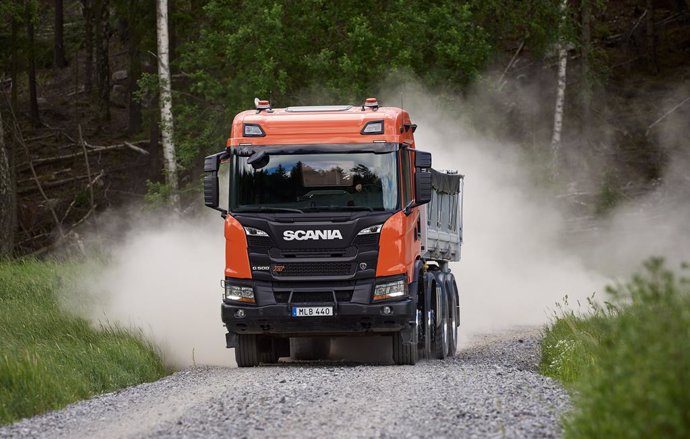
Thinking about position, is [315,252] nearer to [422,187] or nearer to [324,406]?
[422,187]

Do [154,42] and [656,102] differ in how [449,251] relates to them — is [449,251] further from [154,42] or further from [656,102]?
[656,102]

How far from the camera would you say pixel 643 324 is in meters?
8.48

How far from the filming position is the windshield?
16406 mm

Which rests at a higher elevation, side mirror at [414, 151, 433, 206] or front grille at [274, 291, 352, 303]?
side mirror at [414, 151, 433, 206]

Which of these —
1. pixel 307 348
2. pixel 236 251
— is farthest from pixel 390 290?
pixel 307 348

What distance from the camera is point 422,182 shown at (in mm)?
A: 16578

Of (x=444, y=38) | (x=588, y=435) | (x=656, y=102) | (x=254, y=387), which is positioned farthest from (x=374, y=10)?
(x=588, y=435)

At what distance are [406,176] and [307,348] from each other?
3.91 metres

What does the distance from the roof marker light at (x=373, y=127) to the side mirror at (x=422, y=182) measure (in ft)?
2.08

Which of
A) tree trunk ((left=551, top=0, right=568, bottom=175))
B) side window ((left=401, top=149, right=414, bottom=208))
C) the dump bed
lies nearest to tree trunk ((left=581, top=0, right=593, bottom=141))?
tree trunk ((left=551, top=0, right=568, bottom=175))

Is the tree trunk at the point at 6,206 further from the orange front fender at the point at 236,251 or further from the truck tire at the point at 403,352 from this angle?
the truck tire at the point at 403,352

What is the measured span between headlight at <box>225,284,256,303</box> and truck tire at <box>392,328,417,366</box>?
79.0 inches

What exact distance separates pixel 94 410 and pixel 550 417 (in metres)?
4.56

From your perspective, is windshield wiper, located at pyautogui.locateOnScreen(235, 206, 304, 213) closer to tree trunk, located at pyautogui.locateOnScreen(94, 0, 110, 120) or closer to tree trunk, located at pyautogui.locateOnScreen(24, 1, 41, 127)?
tree trunk, located at pyautogui.locateOnScreen(24, 1, 41, 127)
